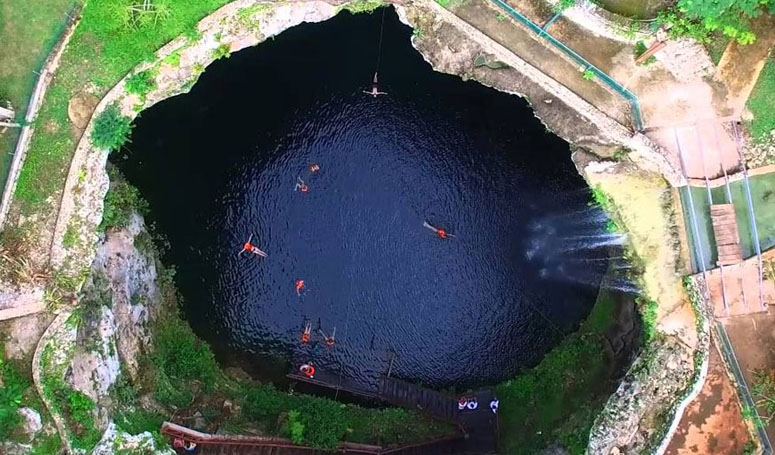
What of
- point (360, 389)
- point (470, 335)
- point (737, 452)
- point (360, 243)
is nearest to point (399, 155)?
point (360, 243)

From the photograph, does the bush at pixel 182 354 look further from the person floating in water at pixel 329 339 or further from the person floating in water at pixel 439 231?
the person floating in water at pixel 439 231

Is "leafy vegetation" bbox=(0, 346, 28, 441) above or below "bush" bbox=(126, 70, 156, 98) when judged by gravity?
below

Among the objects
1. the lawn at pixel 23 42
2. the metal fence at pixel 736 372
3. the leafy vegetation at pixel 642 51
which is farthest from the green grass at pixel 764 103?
the lawn at pixel 23 42

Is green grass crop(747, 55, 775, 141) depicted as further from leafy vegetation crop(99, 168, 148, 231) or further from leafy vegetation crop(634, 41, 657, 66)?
leafy vegetation crop(99, 168, 148, 231)

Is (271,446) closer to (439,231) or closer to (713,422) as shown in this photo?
(439,231)

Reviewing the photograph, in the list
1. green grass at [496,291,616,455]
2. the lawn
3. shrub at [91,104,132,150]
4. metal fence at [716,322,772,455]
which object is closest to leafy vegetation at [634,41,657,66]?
metal fence at [716,322,772,455]

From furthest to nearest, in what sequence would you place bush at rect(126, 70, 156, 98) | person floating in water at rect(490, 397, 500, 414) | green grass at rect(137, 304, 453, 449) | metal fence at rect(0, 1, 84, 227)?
person floating in water at rect(490, 397, 500, 414) < green grass at rect(137, 304, 453, 449) < bush at rect(126, 70, 156, 98) < metal fence at rect(0, 1, 84, 227)

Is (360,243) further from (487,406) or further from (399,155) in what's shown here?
(487,406)
